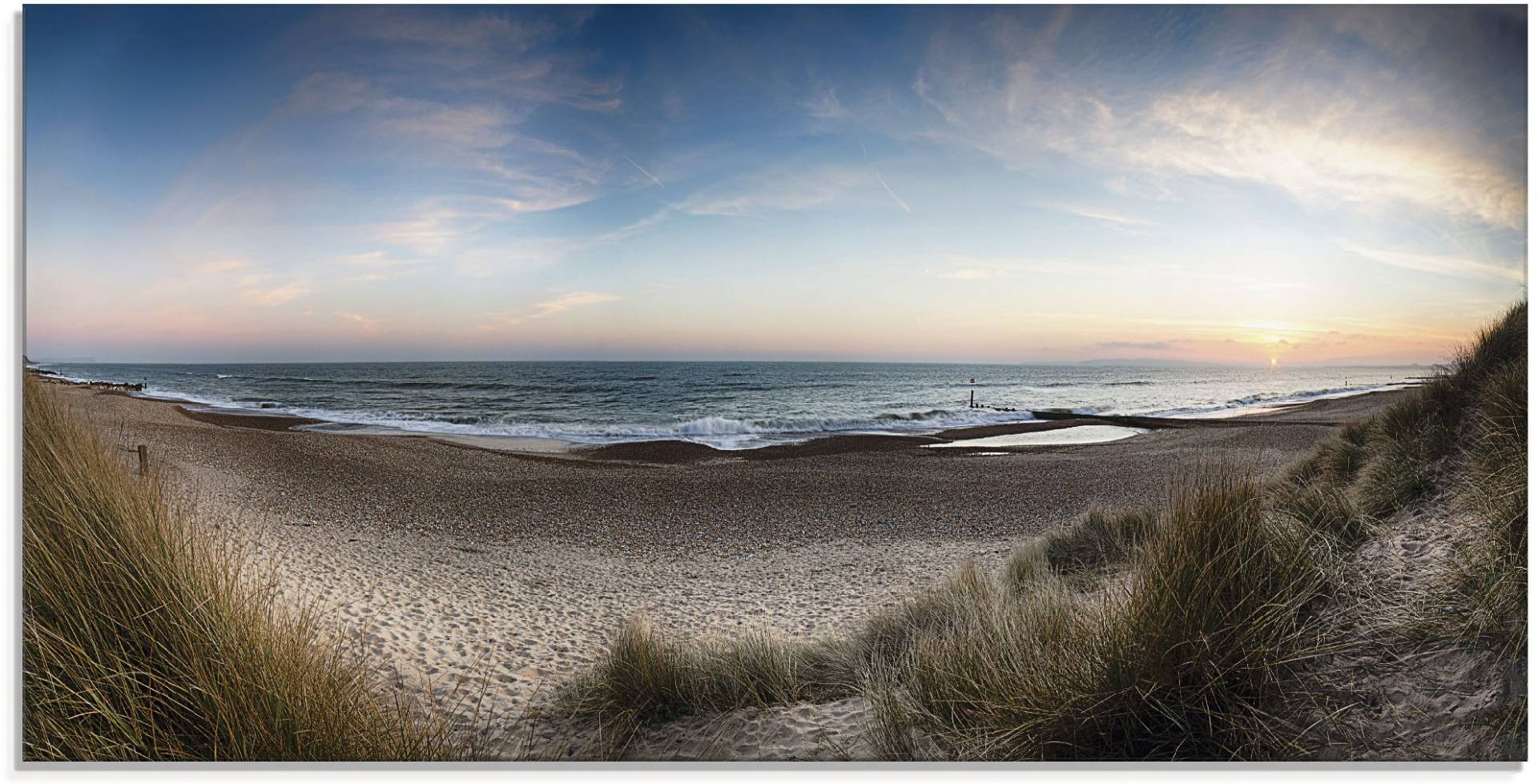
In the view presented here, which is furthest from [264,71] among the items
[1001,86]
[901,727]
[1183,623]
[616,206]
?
[1183,623]

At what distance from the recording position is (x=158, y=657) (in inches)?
71.3

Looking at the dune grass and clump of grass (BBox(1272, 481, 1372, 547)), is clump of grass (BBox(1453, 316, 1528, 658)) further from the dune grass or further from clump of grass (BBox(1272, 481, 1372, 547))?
clump of grass (BBox(1272, 481, 1372, 547))

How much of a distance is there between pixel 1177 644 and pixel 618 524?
184 inches

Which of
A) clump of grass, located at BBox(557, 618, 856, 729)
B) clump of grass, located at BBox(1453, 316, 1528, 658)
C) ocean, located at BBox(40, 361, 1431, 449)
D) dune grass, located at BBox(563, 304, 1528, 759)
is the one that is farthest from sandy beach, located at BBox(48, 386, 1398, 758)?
clump of grass, located at BBox(1453, 316, 1528, 658)

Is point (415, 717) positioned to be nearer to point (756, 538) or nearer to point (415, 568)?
point (415, 568)

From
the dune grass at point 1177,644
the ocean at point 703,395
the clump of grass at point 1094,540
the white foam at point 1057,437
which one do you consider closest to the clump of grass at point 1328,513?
the dune grass at point 1177,644

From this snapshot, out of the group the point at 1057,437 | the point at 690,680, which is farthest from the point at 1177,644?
the point at 1057,437

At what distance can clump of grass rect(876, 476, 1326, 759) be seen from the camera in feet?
5.82

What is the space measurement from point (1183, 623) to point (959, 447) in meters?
6.85

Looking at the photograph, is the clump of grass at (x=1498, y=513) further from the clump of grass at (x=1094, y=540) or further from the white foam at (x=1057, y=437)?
the white foam at (x=1057, y=437)

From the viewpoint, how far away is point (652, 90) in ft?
11.6

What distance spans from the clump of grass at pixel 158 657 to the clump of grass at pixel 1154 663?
1.51 metres

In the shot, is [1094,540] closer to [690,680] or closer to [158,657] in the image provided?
[690,680]

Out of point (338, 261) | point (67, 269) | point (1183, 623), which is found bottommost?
point (1183, 623)
